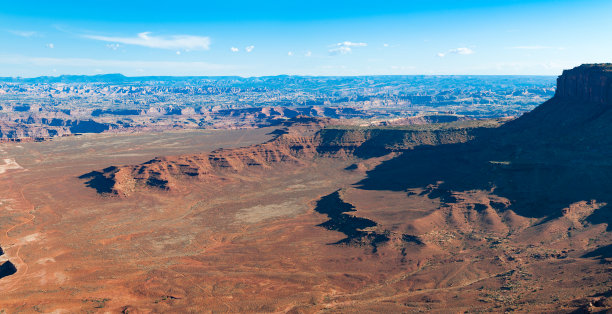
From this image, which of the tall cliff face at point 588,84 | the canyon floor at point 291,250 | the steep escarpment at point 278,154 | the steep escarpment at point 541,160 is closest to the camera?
the canyon floor at point 291,250

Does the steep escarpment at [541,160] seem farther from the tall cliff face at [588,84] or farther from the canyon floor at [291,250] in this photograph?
the canyon floor at [291,250]

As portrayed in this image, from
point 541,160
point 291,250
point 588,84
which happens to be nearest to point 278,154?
point 291,250

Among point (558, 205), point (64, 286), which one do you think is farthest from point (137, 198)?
point (558, 205)

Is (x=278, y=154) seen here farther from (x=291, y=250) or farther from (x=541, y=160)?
(x=541, y=160)

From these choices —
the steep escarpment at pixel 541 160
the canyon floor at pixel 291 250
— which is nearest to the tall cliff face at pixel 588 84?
the steep escarpment at pixel 541 160

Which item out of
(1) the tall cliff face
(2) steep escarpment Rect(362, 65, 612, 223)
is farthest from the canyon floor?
(1) the tall cliff face

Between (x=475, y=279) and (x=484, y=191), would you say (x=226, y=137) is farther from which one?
(x=475, y=279)
